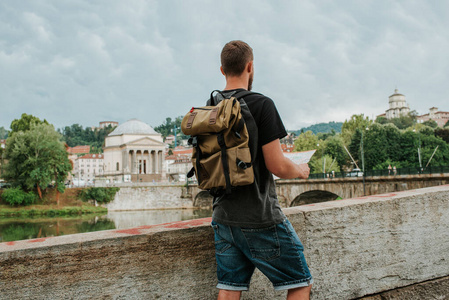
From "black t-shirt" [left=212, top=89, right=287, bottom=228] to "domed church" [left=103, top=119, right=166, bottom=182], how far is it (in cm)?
7736

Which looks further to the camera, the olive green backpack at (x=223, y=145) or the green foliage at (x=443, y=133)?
the green foliage at (x=443, y=133)

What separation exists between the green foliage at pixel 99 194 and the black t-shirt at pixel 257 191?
53.8 metres

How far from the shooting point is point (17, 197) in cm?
4366

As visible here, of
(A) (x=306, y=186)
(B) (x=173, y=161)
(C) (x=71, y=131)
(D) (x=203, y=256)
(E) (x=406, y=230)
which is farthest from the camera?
(C) (x=71, y=131)

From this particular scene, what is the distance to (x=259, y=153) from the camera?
2.12 m

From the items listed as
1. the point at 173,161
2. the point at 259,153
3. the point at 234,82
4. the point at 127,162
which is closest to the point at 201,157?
the point at 259,153

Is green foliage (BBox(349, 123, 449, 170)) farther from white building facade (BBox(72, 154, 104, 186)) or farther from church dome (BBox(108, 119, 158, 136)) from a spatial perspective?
white building facade (BBox(72, 154, 104, 186))

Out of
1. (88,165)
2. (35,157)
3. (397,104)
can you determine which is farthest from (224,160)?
(397,104)

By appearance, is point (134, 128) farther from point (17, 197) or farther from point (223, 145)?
point (223, 145)

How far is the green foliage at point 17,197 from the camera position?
43531mm

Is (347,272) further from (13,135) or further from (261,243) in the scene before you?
(13,135)

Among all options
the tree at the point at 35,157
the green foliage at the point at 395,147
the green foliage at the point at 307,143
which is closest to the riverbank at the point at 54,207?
the tree at the point at 35,157

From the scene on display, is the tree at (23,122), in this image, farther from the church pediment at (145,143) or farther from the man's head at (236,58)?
the man's head at (236,58)

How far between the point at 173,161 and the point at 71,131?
102612 millimetres
